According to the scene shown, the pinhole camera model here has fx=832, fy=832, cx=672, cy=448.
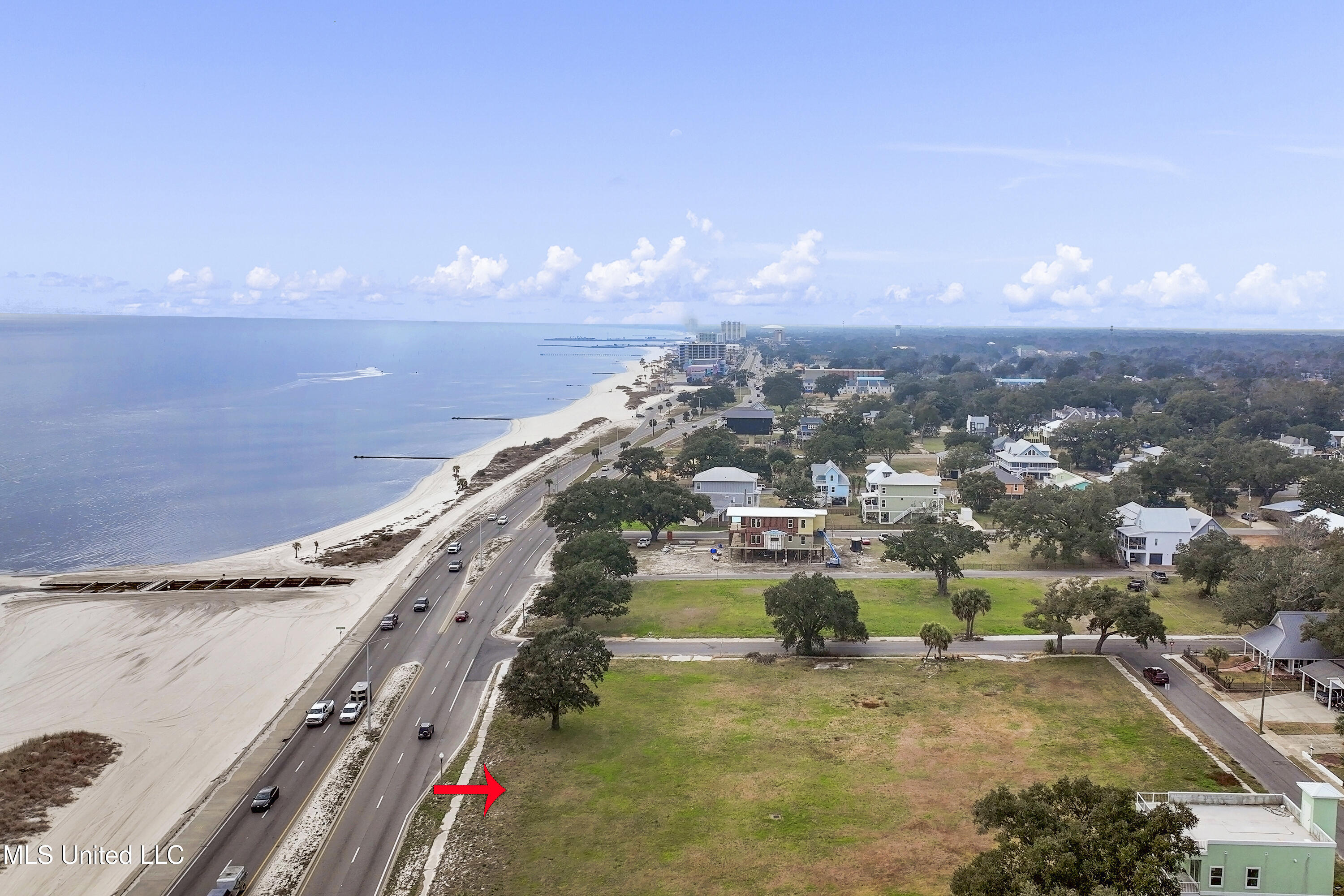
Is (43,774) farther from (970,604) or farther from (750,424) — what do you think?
(750,424)

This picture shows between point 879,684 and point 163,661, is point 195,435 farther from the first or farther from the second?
point 879,684

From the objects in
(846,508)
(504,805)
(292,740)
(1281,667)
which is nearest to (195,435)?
(846,508)

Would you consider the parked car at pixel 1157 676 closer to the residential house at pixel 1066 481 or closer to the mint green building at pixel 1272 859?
the mint green building at pixel 1272 859

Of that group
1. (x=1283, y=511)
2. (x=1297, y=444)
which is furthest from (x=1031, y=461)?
(x=1297, y=444)

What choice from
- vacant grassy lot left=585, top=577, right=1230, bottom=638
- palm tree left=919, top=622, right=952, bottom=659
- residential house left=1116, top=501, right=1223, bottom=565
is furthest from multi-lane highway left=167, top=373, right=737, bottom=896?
residential house left=1116, top=501, right=1223, bottom=565

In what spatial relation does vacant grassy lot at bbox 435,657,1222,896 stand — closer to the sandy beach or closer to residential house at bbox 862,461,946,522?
the sandy beach

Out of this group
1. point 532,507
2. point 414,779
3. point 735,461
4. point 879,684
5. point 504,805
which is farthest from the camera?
point 735,461

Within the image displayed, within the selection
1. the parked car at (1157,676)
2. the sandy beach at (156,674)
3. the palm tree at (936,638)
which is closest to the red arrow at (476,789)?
the sandy beach at (156,674)
